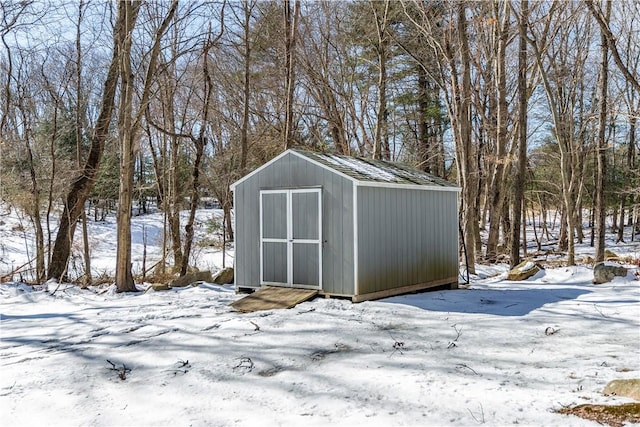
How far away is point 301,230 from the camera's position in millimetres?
7961

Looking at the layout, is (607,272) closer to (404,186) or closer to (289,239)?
(404,186)

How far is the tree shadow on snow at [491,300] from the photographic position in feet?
22.9

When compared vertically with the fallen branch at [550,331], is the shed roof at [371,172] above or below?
above

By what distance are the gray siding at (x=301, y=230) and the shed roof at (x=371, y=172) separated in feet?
0.35

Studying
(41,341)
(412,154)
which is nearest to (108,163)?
(412,154)

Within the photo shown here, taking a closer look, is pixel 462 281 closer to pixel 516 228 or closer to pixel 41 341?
pixel 516 228

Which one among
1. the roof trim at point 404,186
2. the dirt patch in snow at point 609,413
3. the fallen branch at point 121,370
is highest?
the roof trim at point 404,186

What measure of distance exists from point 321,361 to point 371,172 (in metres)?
4.31

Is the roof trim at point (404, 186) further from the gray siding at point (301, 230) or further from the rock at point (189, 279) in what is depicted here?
the rock at point (189, 279)

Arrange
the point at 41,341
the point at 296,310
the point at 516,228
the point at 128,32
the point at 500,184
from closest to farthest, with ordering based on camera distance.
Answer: the point at 41,341, the point at 296,310, the point at 128,32, the point at 516,228, the point at 500,184

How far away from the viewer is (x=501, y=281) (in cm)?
1088

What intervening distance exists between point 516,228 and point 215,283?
7.01 m

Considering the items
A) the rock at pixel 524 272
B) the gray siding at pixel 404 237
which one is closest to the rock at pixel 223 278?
the gray siding at pixel 404 237

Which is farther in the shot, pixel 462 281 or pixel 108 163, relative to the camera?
pixel 108 163
